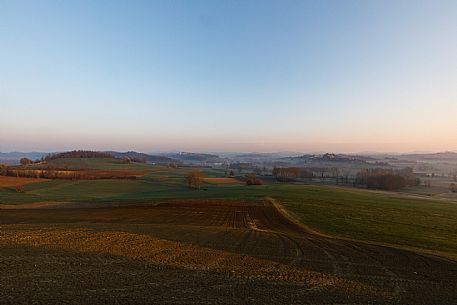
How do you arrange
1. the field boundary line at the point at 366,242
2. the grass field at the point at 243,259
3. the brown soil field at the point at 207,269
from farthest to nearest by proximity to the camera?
the field boundary line at the point at 366,242, the grass field at the point at 243,259, the brown soil field at the point at 207,269

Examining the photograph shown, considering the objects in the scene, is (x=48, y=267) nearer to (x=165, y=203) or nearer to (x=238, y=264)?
(x=238, y=264)

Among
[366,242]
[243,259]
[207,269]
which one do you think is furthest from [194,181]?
Answer: [207,269]

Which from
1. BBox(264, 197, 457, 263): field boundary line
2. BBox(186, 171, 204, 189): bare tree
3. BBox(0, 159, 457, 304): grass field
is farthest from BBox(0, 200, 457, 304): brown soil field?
BBox(186, 171, 204, 189): bare tree

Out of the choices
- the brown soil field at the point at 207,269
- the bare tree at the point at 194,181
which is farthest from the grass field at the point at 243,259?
the bare tree at the point at 194,181

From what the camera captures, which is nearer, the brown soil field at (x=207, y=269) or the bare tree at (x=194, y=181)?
the brown soil field at (x=207, y=269)

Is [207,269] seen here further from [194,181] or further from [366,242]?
[194,181]

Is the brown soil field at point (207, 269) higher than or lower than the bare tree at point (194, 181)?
higher

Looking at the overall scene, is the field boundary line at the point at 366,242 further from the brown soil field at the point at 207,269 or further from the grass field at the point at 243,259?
the brown soil field at the point at 207,269

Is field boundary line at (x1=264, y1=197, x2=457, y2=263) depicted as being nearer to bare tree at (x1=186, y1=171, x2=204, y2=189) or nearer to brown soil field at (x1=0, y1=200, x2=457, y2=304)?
brown soil field at (x1=0, y1=200, x2=457, y2=304)

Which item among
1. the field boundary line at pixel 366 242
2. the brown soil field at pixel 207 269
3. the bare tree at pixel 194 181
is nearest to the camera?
the brown soil field at pixel 207 269
